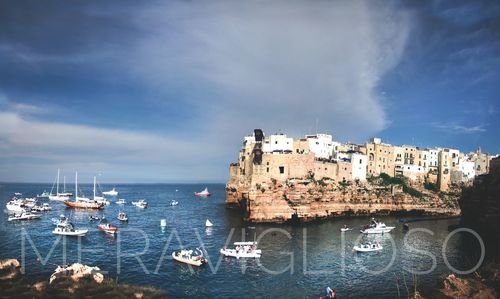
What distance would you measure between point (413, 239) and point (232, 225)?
39.0m

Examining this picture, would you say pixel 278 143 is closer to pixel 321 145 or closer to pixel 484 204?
pixel 321 145

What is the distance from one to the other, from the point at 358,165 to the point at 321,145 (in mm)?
13316

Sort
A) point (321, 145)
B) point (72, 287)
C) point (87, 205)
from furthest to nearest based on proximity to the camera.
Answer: point (87, 205), point (321, 145), point (72, 287)

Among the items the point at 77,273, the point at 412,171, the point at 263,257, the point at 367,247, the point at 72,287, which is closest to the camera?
the point at 72,287

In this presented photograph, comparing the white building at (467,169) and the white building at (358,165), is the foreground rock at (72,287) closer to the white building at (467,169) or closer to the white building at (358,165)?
the white building at (358,165)

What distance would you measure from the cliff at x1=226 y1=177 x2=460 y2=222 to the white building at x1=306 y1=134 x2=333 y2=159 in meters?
14.2

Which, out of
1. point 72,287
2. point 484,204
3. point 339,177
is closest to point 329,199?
point 339,177

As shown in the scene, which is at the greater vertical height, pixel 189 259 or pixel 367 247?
pixel 189 259

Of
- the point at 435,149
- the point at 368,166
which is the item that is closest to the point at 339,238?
the point at 368,166

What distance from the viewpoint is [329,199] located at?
317ft

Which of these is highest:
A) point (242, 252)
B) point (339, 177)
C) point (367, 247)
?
point (339, 177)

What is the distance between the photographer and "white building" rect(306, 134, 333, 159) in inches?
4633

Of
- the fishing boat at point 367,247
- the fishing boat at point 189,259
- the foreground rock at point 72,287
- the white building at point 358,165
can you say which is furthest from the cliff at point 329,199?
the foreground rock at point 72,287

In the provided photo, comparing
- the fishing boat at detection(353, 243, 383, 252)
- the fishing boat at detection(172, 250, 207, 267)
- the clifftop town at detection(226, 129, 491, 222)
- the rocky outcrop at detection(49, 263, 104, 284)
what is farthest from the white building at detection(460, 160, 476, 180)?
the rocky outcrop at detection(49, 263, 104, 284)
